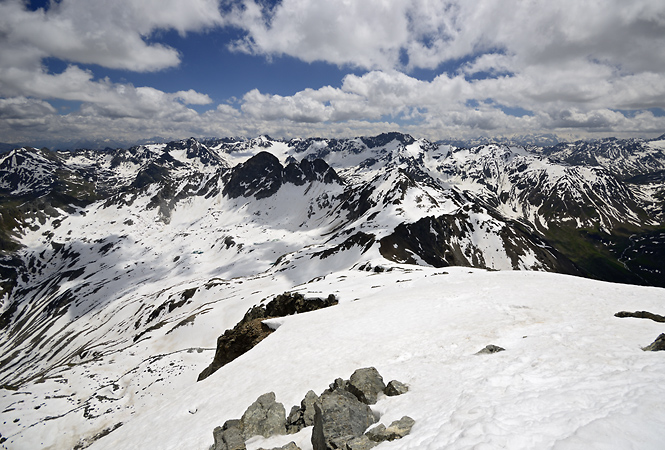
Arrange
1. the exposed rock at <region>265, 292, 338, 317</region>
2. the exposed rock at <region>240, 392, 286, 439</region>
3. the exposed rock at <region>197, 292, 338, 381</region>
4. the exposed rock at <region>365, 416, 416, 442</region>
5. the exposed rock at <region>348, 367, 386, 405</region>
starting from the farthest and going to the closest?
the exposed rock at <region>265, 292, 338, 317</region> → the exposed rock at <region>197, 292, 338, 381</region> → the exposed rock at <region>240, 392, 286, 439</region> → the exposed rock at <region>348, 367, 386, 405</region> → the exposed rock at <region>365, 416, 416, 442</region>

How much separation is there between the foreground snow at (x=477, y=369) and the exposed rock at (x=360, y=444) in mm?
759

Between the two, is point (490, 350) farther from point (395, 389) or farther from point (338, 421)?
point (338, 421)

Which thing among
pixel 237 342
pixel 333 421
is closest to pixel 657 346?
pixel 333 421

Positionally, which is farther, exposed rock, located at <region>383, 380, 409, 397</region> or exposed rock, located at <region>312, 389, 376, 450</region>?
exposed rock, located at <region>383, 380, 409, 397</region>

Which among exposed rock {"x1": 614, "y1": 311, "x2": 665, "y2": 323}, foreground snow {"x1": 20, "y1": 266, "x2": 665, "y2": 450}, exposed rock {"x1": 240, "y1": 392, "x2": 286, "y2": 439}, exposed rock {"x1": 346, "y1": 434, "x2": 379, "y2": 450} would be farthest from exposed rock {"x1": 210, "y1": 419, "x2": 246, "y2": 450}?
exposed rock {"x1": 614, "y1": 311, "x2": 665, "y2": 323}

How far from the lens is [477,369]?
12703 millimetres

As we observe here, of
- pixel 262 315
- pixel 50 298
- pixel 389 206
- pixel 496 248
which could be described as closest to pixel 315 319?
pixel 262 315

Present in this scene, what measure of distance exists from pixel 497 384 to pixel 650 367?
5.25 metres

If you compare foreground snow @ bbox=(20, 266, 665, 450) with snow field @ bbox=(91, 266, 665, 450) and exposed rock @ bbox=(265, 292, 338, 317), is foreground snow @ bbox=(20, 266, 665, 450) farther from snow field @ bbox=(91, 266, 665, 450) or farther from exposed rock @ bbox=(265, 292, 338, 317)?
exposed rock @ bbox=(265, 292, 338, 317)

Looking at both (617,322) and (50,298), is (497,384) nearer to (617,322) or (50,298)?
(617,322)

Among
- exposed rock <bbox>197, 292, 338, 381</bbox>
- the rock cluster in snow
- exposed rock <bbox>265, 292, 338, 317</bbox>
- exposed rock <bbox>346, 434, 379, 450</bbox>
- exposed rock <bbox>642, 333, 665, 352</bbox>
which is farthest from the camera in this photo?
exposed rock <bbox>265, 292, 338, 317</bbox>

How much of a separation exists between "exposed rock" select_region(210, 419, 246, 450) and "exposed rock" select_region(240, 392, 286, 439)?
37cm

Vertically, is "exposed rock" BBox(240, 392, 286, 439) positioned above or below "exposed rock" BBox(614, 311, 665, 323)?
below

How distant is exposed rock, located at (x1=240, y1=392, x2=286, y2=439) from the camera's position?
1236 cm
